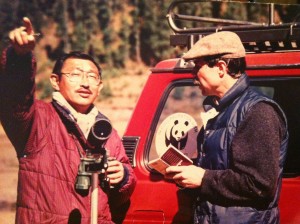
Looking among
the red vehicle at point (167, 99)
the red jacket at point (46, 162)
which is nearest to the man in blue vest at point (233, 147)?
the red vehicle at point (167, 99)

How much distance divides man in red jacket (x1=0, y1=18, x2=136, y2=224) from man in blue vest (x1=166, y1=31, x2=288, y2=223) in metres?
0.30

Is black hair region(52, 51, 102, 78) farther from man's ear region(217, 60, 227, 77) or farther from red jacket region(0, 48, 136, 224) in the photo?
man's ear region(217, 60, 227, 77)

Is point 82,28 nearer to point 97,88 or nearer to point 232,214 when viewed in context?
point 97,88

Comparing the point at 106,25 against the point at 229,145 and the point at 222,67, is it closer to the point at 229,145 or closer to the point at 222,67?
the point at 222,67

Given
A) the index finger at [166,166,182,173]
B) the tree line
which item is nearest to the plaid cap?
the index finger at [166,166,182,173]

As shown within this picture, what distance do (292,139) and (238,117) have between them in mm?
363

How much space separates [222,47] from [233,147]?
1.17ft

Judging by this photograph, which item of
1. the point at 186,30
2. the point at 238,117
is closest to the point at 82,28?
the point at 186,30

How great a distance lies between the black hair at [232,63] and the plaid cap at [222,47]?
0.6 inches

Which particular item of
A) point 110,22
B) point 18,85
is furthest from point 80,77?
point 110,22

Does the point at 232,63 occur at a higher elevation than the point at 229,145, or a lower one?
higher

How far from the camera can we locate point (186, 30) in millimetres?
2424

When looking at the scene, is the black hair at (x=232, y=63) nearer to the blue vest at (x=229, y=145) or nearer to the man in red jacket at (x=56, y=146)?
the blue vest at (x=229, y=145)

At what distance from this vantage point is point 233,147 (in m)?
1.82
